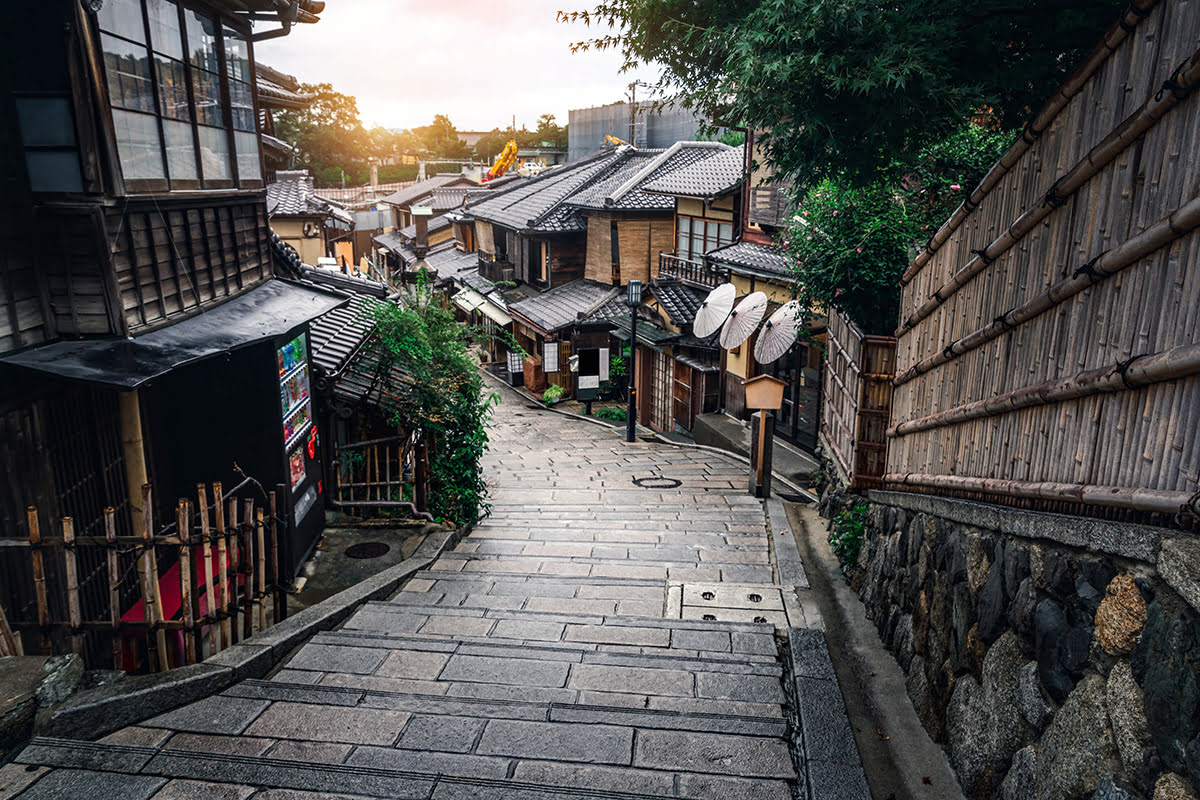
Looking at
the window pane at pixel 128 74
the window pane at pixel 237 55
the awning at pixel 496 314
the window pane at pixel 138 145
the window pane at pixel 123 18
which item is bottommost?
the awning at pixel 496 314

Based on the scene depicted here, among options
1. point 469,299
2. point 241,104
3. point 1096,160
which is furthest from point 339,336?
point 469,299

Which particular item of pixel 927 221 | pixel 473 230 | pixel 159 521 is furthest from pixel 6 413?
pixel 473 230

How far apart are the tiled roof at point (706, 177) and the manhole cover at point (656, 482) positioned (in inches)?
428

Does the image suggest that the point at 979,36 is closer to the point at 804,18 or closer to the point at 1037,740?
the point at 804,18

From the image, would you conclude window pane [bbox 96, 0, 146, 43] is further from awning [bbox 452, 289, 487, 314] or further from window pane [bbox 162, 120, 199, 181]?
awning [bbox 452, 289, 487, 314]

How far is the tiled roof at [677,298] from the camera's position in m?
23.6

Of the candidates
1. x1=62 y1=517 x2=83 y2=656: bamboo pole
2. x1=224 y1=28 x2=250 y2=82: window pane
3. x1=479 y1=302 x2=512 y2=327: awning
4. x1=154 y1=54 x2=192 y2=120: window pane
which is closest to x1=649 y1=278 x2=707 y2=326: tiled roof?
x1=479 y1=302 x2=512 y2=327: awning

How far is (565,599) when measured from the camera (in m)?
9.38

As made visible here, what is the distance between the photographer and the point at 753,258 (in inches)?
795

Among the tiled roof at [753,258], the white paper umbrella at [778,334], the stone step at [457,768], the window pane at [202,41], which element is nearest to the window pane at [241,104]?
the window pane at [202,41]

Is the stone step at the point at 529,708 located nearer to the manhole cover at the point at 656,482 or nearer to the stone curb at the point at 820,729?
the stone curb at the point at 820,729

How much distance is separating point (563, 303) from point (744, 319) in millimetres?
16123

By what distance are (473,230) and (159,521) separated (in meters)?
40.7

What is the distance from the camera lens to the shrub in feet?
33.0
